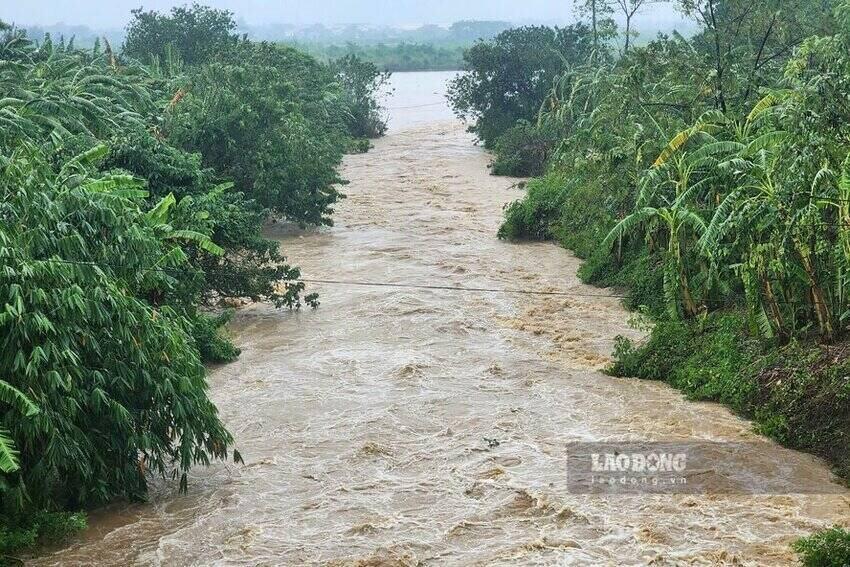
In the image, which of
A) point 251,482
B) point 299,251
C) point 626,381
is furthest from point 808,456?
point 299,251

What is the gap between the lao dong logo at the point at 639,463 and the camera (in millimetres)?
12547

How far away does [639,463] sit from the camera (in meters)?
12.8

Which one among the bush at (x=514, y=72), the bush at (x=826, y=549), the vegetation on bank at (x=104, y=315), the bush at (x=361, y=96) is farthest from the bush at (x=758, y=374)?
the bush at (x=361, y=96)

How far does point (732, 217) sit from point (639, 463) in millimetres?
3337

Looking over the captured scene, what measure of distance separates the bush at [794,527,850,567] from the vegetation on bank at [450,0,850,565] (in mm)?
32

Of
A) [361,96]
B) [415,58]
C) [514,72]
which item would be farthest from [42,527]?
[415,58]

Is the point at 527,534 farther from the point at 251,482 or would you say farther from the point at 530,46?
the point at 530,46

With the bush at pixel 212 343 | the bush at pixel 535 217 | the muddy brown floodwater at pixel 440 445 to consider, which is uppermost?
the bush at pixel 535 217

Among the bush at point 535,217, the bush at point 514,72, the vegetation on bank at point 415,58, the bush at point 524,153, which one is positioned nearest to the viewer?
the bush at point 535,217

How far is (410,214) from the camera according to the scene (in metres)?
28.5

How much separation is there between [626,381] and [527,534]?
499 centimetres

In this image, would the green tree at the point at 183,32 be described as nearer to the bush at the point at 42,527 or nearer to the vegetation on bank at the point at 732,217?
the vegetation on bank at the point at 732,217

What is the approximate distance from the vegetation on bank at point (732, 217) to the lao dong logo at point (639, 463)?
1.35 m

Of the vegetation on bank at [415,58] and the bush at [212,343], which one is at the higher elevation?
the vegetation on bank at [415,58]
